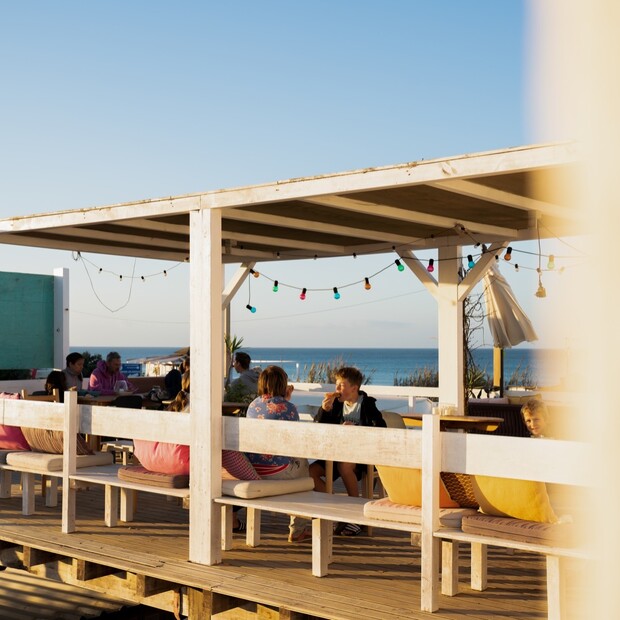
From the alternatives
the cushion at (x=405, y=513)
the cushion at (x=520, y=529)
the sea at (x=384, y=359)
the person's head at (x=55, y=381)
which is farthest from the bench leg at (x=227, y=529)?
the sea at (x=384, y=359)

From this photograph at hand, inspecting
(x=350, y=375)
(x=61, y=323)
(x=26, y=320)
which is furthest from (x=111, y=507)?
(x=61, y=323)

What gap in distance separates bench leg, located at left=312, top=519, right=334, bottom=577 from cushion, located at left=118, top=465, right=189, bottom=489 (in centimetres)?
112

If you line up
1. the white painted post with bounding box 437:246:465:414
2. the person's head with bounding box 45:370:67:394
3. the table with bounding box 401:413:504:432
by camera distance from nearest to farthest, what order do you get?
the table with bounding box 401:413:504:432, the person's head with bounding box 45:370:67:394, the white painted post with bounding box 437:246:465:414

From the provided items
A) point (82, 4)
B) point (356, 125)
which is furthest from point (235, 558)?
point (356, 125)

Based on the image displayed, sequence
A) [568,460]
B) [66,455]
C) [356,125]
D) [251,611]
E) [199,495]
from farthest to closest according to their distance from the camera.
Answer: [356,125], [66,455], [199,495], [251,611], [568,460]

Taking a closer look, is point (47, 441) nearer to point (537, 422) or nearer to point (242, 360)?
point (242, 360)

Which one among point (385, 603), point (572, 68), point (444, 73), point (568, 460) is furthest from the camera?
point (444, 73)

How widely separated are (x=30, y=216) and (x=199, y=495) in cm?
246

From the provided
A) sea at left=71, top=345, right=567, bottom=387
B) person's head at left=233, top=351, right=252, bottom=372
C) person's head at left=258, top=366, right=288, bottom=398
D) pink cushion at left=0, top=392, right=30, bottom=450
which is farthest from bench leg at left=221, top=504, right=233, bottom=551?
sea at left=71, top=345, right=567, bottom=387

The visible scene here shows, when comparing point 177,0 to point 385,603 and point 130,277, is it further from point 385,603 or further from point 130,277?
point 385,603

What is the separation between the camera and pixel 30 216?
6523 mm

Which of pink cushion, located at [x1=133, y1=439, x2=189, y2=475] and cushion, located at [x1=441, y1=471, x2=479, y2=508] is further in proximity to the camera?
pink cushion, located at [x1=133, y1=439, x2=189, y2=475]

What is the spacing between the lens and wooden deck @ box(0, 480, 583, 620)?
4.47 metres

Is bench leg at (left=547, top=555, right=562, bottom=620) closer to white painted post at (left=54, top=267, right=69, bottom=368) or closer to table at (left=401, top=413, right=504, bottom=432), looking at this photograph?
table at (left=401, top=413, right=504, bottom=432)
